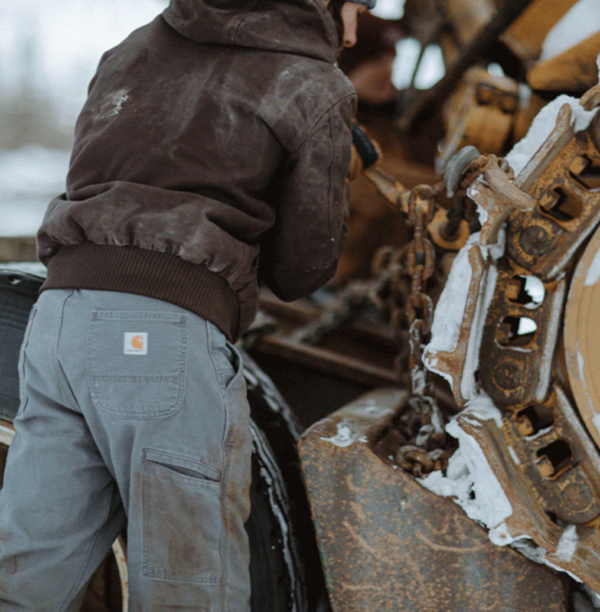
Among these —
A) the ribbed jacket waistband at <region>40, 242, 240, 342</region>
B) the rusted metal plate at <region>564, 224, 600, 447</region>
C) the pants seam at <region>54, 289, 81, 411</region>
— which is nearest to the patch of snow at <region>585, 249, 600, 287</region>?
the rusted metal plate at <region>564, 224, 600, 447</region>

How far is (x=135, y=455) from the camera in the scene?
0.93 m

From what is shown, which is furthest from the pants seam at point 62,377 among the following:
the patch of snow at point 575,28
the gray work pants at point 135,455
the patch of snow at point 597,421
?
the patch of snow at point 575,28

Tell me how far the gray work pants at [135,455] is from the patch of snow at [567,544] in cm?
52

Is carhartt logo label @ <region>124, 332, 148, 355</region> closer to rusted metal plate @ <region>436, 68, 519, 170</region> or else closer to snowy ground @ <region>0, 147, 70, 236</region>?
rusted metal plate @ <region>436, 68, 519, 170</region>

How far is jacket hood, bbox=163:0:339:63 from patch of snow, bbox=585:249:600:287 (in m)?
0.61

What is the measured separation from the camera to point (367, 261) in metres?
2.59

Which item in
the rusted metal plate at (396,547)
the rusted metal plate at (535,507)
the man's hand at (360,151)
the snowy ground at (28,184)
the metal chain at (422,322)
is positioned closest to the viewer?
the rusted metal plate at (535,507)

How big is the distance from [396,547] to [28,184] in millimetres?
2939

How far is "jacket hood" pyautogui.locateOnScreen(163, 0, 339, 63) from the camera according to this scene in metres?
0.99

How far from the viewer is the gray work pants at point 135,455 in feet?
3.06

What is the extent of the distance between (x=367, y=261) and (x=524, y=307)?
62.3 inches

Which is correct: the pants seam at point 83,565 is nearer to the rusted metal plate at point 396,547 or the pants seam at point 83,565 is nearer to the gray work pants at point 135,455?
the gray work pants at point 135,455

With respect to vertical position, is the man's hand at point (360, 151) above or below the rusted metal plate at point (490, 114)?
below

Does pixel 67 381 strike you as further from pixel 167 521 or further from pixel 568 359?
pixel 568 359
